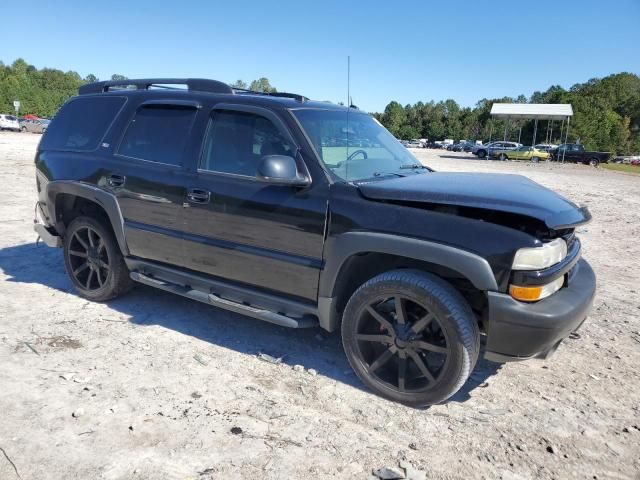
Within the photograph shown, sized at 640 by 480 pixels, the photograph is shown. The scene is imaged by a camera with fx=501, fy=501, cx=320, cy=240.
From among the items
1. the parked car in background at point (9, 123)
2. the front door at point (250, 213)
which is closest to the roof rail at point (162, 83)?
the front door at point (250, 213)

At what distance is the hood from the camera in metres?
2.87

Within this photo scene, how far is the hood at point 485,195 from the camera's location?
287cm

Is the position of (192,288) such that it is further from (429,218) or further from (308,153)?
(429,218)

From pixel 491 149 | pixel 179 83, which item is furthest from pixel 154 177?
pixel 491 149

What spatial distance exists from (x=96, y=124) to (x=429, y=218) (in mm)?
3385

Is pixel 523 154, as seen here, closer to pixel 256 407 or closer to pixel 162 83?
pixel 162 83

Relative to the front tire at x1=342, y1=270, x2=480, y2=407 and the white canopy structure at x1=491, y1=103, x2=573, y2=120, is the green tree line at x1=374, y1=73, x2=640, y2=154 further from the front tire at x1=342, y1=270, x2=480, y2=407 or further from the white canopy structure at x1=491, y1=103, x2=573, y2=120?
the front tire at x1=342, y1=270, x2=480, y2=407

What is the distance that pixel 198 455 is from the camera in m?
2.65

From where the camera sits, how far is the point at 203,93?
4.15 m

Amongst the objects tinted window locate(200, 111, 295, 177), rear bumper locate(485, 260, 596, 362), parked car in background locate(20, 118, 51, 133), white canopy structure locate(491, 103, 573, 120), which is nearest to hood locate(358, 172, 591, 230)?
rear bumper locate(485, 260, 596, 362)

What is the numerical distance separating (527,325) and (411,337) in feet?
2.29

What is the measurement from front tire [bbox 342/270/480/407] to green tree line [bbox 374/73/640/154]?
2144 inches

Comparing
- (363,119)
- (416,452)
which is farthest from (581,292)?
(363,119)

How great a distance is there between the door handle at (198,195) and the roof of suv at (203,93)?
76 cm
